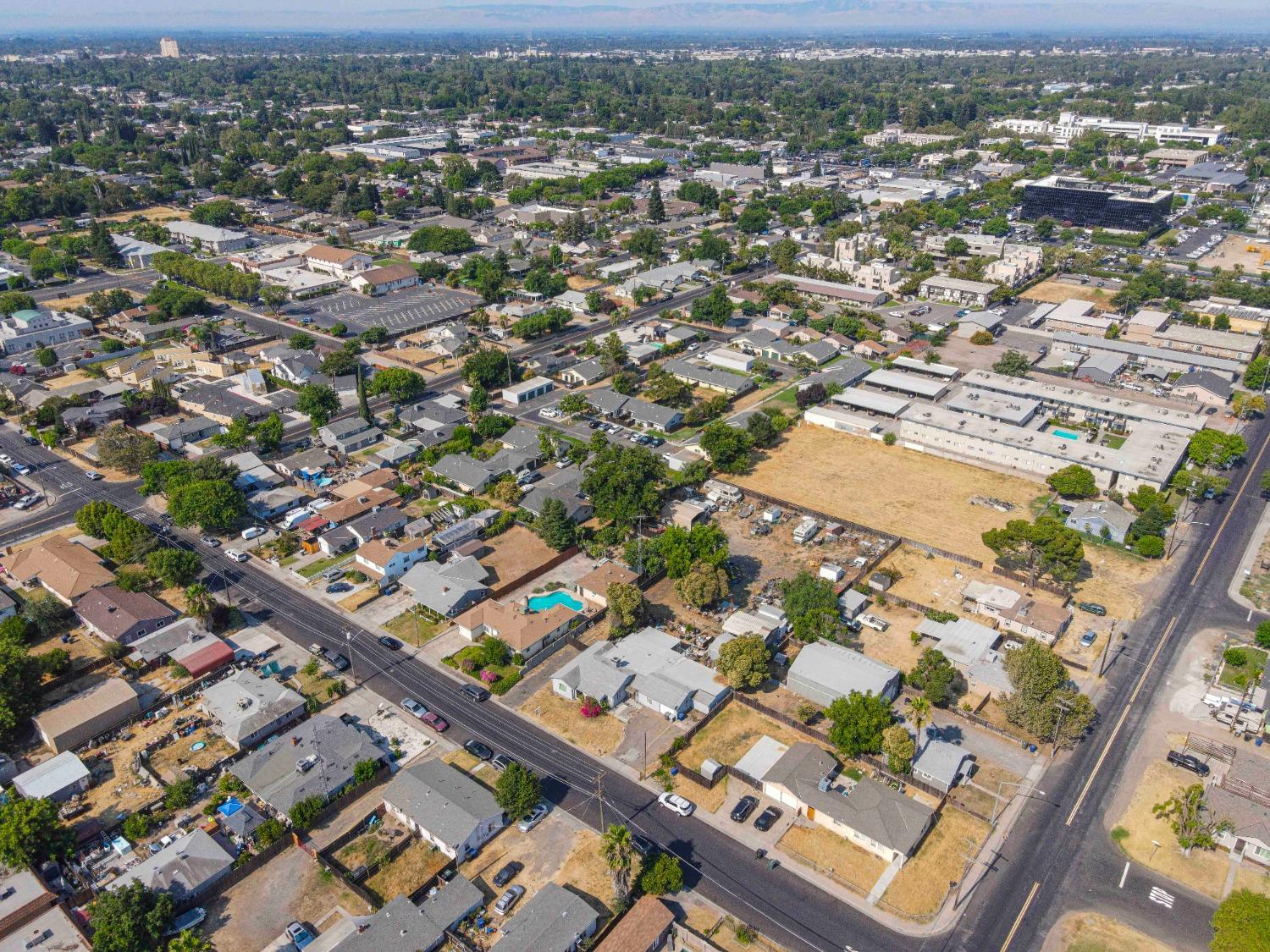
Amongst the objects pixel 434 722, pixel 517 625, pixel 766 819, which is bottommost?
pixel 766 819

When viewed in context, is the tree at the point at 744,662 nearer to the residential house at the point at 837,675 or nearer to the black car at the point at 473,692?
the residential house at the point at 837,675

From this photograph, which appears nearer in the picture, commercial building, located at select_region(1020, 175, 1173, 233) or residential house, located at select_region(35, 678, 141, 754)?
residential house, located at select_region(35, 678, 141, 754)

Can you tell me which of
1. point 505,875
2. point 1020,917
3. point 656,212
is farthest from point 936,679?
point 656,212

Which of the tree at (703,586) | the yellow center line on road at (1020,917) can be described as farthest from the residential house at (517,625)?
the yellow center line on road at (1020,917)

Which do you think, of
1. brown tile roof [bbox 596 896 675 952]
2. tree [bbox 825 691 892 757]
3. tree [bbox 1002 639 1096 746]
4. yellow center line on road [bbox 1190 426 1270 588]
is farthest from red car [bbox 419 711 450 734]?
yellow center line on road [bbox 1190 426 1270 588]

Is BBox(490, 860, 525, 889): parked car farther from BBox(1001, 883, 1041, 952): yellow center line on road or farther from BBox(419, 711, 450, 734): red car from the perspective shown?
BBox(1001, 883, 1041, 952): yellow center line on road

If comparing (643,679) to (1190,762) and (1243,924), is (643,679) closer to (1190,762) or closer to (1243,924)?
(1243,924)

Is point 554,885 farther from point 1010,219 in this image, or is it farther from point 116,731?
point 1010,219
